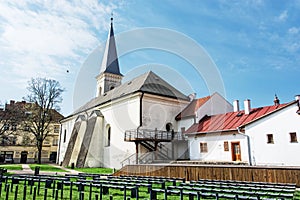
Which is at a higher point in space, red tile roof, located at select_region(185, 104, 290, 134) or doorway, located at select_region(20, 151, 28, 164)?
red tile roof, located at select_region(185, 104, 290, 134)

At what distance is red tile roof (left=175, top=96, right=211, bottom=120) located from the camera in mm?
24906

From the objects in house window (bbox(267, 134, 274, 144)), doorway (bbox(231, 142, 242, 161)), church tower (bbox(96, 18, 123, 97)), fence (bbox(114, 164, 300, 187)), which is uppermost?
church tower (bbox(96, 18, 123, 97))

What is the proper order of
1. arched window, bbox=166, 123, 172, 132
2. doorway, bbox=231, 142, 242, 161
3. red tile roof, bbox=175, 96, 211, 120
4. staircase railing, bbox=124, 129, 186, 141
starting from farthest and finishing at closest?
1. arched window, bbox=166, 123, 172, 132
2. red tile roof, bbox=175, 96, 211, 120
3. staircase railing, bbox=124, 129, 186, 141
4. doorway, bbox=231, 142, 242, 161

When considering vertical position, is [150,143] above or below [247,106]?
below

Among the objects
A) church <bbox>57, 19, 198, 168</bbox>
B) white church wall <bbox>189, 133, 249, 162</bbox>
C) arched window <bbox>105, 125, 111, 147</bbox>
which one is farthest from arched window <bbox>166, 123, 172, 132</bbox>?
arched window <bbox>105, 125, 111, 147</bbox>

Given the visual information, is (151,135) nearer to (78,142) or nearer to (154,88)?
(154,88)

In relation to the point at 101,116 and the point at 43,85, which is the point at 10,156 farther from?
the point at 101,116

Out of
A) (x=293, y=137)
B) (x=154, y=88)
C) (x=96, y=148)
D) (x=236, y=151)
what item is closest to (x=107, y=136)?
(x=96, y=148)

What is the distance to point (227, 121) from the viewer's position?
21.3 meters

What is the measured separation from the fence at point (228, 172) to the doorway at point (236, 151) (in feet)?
25.0

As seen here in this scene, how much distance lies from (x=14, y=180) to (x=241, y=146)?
15.6m

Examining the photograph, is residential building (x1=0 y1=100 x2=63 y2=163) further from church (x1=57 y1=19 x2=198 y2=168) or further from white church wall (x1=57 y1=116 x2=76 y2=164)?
church (x1=57 y1=19 x2=198 y2=168)

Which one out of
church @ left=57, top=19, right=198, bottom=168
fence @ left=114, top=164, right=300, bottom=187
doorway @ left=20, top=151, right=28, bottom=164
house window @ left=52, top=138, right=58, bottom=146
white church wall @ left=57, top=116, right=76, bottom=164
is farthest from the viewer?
house window @ left=52, top=138, right=58, bottom=146

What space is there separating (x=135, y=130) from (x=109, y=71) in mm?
20461
